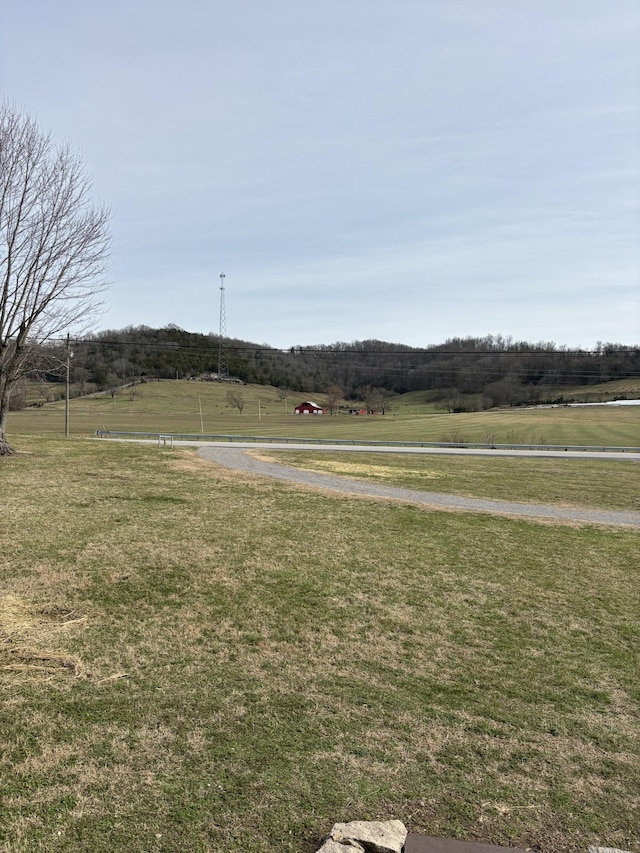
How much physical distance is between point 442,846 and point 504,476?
18.6 metres

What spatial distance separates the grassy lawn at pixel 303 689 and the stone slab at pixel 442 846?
3.5 inches

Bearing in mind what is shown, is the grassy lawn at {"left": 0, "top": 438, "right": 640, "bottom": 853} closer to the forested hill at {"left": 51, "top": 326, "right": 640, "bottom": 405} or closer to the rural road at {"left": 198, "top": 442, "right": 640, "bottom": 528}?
the rural road at {"left": 198, "top": 442, "right": 640, "bottom": 528}

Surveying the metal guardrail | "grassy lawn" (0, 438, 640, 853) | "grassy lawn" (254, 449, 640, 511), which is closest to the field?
"grassy lawn" (0, 438, 640, 853)

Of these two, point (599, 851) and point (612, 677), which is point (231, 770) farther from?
point (612, 677)

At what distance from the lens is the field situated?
9.96 feet

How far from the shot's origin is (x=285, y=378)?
102000mm

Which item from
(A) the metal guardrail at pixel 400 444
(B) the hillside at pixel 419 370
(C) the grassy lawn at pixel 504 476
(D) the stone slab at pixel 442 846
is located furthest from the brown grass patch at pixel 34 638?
(B) the hillside at pixel 419 370

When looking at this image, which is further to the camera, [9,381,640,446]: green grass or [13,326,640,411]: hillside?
[13,326,640,411]: hillside

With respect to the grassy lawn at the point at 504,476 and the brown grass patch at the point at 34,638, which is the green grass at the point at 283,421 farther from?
the brown grass patch at the point at 34,638

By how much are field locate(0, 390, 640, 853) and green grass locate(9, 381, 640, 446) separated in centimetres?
2978

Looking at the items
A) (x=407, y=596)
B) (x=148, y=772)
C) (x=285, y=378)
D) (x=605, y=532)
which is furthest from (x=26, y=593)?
(x=285, y=378)

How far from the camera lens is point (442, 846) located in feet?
9.13

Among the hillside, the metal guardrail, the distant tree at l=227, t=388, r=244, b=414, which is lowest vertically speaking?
the metal guardrail

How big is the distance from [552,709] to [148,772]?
299cm
